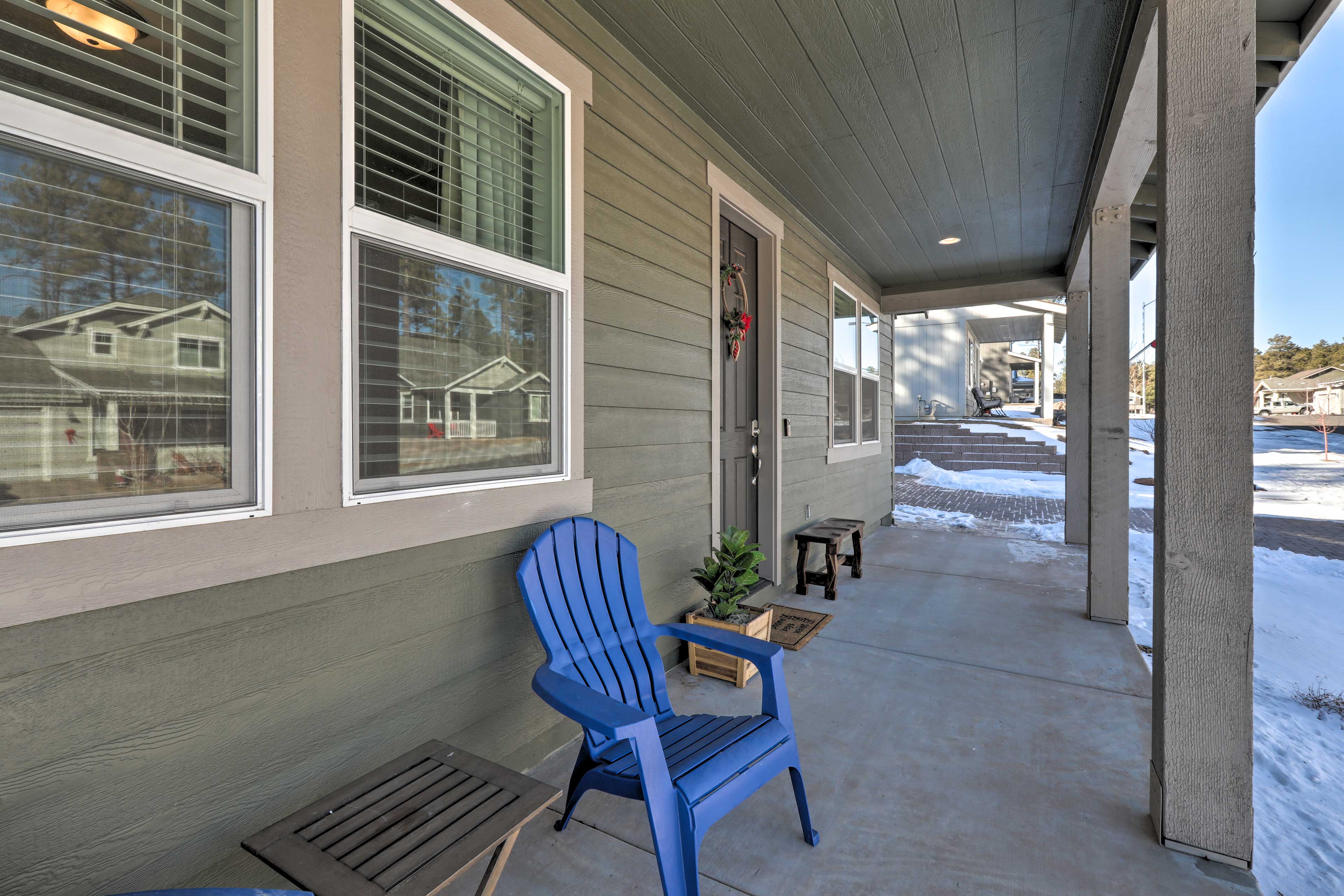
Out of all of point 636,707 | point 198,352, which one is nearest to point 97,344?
point 198,352

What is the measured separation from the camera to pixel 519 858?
5.24ft

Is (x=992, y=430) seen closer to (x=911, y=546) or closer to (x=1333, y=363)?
(x=1333, y=363)

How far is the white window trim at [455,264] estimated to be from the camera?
144 centimetres

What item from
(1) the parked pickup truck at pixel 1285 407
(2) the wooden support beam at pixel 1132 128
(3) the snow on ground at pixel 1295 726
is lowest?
(3) the snow on ground at pixel 1295 726

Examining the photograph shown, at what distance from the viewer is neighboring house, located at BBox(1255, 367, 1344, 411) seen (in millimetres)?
Answer: 7715

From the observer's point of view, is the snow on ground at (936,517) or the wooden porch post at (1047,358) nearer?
the snow on ground at (936,517)

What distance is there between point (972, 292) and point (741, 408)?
3.65m

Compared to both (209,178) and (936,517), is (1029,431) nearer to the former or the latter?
(936,517)

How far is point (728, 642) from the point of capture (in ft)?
5.99

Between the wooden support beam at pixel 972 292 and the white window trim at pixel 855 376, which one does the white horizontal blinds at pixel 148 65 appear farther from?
the wooden support beam at pixel 972 292

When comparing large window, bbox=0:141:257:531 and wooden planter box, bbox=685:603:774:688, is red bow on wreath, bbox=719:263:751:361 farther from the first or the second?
large window, bbox=0:141:257:531

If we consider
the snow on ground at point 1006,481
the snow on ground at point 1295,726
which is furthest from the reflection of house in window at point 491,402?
the snow on ground at point 1006,481

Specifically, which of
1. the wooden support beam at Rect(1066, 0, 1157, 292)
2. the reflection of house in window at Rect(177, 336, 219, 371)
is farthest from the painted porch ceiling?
the reflection of house in window at Rect(177, 336, 219, 371)

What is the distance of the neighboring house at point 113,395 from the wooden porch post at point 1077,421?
211 inches
